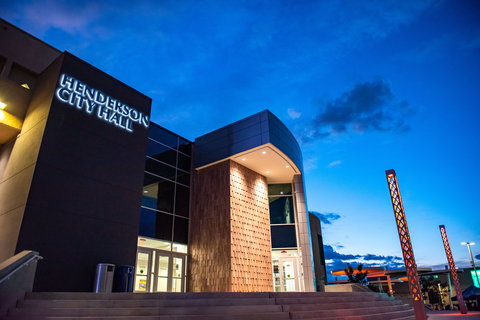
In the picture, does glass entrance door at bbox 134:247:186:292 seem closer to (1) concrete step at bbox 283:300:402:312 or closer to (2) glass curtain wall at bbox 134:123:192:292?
(2) glass curtain wall at bbox 134:123:192:292

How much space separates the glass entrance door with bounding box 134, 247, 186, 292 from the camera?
45.1ft

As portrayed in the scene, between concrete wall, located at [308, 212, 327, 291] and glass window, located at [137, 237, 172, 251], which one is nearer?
glass window, located at [137, 237, 172, 251]

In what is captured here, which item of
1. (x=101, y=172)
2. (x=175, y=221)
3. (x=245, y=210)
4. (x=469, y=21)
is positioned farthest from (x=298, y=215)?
(x=469, y=21)

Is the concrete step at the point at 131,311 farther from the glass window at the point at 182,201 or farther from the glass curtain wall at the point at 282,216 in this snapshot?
the glass curtain wall at the point at 282,216

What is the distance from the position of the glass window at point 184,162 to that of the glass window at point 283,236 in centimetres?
621

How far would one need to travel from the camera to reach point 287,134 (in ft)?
55.6

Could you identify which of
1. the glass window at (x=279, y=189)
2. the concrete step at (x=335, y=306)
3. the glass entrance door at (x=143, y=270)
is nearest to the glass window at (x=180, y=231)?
the glass entrance door at (x=143, y=270)

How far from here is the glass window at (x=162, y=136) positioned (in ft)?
53.6

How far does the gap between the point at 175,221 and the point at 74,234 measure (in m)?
6.51

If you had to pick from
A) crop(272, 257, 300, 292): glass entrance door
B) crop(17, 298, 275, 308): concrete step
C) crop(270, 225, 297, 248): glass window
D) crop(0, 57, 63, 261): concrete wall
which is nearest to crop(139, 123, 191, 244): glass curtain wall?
crop(270, 225, 297, 248): glass window

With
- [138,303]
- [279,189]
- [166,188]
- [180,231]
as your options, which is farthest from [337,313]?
[279,189]

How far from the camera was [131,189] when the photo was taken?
11.8m

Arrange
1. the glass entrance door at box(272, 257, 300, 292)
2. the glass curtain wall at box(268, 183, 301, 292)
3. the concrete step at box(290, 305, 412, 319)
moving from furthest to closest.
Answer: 1. the glass curtain wall at box(268, 183, 301, 292)
2. the glass entrance door at box(272, 257, 300, 292)
3. the concrete step at box(290, 305, 412, 319)

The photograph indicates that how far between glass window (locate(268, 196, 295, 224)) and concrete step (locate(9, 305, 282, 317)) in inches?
446
